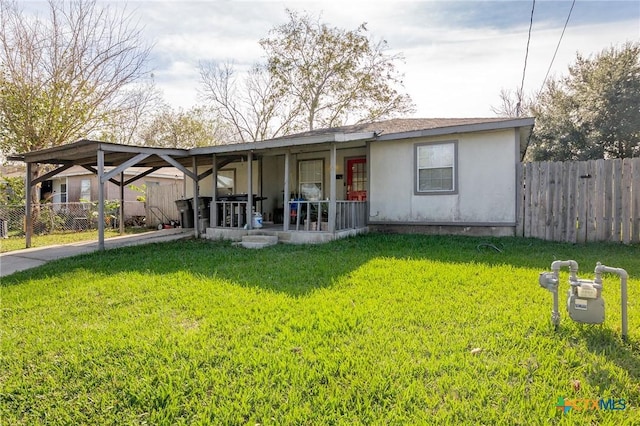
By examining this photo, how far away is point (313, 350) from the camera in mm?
2756

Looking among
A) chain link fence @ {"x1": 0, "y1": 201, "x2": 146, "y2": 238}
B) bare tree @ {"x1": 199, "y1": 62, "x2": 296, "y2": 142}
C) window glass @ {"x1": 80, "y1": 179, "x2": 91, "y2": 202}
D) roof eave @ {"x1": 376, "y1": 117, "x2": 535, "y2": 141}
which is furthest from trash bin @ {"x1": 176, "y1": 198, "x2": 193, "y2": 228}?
bare tree @ {"x1": 199, "y1": 62, "x2": 296, "y2": 142}

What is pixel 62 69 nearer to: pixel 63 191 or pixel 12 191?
pixel 12 191

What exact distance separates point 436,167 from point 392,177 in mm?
1097

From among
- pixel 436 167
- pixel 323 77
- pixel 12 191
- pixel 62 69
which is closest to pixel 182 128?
pixel 323 77

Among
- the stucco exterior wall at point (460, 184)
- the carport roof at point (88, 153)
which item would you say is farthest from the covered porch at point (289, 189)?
the carport roof at point (88, 153)

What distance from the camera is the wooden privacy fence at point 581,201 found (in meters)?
6.75

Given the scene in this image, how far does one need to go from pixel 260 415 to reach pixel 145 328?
5.94 feet

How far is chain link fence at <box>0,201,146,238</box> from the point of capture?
12422mm

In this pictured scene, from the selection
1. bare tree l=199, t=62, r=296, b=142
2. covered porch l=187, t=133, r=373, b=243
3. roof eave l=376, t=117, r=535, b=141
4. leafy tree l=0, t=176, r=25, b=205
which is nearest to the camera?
roof eave l=376, t=117, r=535, b=141

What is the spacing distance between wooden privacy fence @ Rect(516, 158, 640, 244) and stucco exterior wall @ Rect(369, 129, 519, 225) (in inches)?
13.5

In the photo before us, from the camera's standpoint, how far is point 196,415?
6.90 ft

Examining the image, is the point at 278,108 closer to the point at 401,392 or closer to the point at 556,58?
the point at 556,58

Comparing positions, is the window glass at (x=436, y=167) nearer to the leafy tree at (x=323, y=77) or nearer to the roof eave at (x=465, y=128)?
the roof eave at (x=465, y=128)

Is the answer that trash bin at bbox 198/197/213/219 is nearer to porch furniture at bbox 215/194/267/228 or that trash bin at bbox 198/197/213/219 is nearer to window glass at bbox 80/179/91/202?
porch furniture at bbox 215/194/267/228
